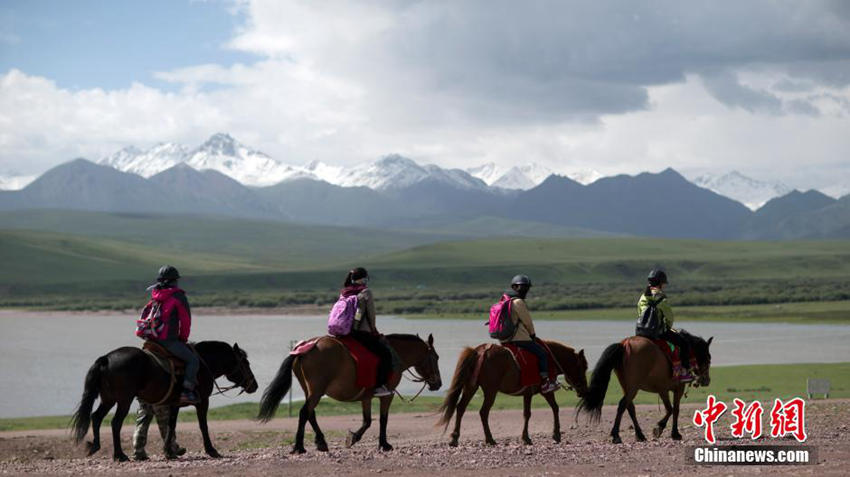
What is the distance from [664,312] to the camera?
19828 mm

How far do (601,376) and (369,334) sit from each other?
165 inches

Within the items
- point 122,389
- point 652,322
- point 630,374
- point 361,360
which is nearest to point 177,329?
point 122,389

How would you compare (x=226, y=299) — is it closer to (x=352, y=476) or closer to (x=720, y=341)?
(x=720, y=341)

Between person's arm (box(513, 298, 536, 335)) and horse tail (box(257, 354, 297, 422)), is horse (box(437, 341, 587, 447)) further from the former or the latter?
horse tail (box(257, 354, 297, 422))

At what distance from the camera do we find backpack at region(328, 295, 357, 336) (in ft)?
59.5

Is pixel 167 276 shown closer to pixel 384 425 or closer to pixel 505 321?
pixel 384 425

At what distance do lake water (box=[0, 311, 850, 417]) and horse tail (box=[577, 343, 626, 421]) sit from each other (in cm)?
2306

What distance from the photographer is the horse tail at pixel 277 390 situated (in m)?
17.7

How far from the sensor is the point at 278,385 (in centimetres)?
1784

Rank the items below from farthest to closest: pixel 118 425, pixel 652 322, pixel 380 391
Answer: pixel 652 322 → pixel 380 391 → pixel 118 425

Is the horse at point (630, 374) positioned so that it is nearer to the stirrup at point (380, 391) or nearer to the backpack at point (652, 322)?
the backpack at point (652, 322)

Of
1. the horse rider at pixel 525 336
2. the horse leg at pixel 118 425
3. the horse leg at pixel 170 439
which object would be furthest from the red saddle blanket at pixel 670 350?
the horse leg at pixel 118 425

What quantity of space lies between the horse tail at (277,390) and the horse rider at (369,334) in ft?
3.88

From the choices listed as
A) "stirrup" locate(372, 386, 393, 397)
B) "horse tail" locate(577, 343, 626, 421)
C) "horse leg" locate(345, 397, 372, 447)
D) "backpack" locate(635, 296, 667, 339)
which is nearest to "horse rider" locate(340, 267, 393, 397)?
"stirrup" locate(372, 386, 393, 397)
